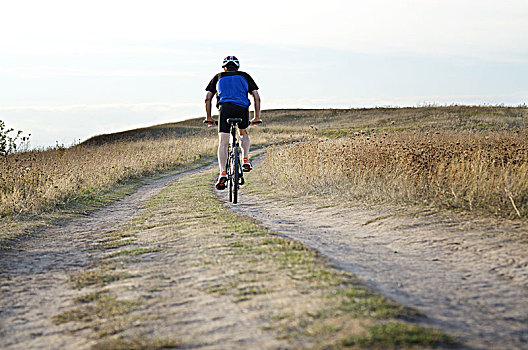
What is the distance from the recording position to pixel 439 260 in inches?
249

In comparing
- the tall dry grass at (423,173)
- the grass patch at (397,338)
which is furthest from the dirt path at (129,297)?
the tall dry grass at (423,173)

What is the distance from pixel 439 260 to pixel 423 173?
4.39 meters

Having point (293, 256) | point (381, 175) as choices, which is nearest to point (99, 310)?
point (293, 256)

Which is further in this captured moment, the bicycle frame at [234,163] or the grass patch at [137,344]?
the bicycle frame at [234,163]

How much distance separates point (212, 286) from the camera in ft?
17.1

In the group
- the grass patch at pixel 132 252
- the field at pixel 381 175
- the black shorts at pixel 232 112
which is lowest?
the grass patch at pixel 132 252

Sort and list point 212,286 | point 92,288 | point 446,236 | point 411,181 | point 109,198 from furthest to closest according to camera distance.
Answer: point 109,198, point 411,181, point 446,236, point 92,288, point 212,286

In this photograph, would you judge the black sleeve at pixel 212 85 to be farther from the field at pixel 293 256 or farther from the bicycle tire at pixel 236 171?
the field at pixel 293 256

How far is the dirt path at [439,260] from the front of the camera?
4.22 metres

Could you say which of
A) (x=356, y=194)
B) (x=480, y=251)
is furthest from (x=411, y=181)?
(x=480, y=251)

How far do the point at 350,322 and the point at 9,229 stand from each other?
305 inches

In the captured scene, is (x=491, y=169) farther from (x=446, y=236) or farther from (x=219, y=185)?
(x=219, y=185)

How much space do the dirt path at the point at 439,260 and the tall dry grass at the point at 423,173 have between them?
0.78 meters

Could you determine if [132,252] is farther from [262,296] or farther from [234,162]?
[234,162]
